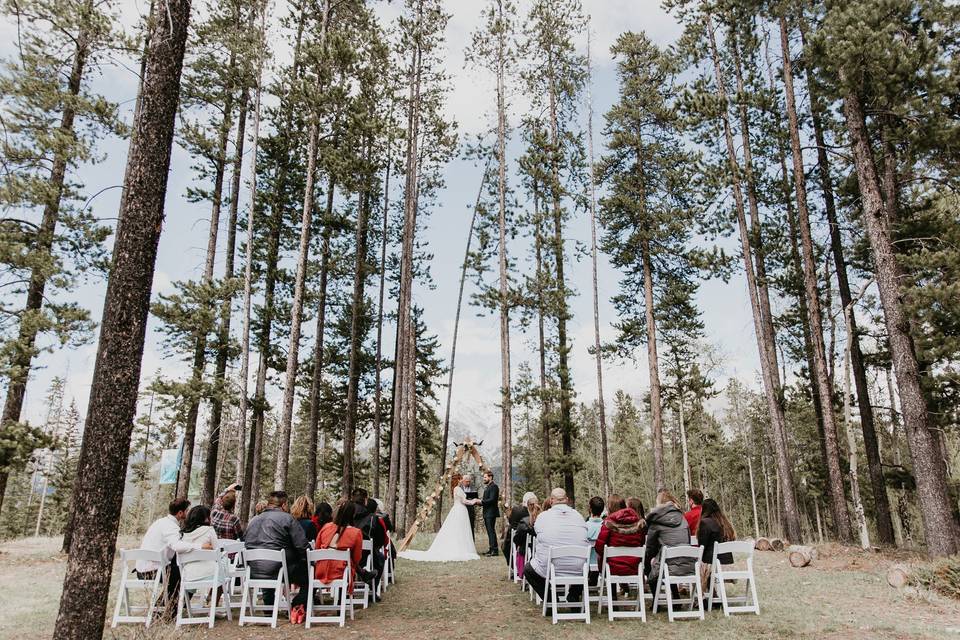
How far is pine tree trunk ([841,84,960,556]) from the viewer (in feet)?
30.6

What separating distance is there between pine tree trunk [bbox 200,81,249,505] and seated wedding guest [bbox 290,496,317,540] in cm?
797

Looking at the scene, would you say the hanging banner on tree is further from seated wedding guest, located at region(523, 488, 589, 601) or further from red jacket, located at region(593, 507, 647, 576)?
red jacket, located at region(593, 507, 647, 576)

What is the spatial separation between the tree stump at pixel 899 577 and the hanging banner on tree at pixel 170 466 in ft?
46.4

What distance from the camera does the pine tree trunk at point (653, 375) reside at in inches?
686

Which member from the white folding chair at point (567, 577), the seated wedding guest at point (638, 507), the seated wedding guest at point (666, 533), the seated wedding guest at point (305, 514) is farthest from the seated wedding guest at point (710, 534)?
the seated wedding guest at point (305, 514)

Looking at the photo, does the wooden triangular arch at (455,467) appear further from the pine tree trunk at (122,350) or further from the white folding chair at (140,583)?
the pine tree trunk at (122,350)

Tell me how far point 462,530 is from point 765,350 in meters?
8.97

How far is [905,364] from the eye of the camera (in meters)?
9.83

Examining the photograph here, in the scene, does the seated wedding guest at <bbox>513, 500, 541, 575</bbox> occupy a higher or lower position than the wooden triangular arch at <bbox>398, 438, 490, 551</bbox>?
lower

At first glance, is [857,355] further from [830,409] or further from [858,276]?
[830,409]

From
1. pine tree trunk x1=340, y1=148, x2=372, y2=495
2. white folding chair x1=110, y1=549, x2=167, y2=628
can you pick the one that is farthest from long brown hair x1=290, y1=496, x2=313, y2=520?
pine tree trunk x1=340, y1=148, x2=372, y2=495

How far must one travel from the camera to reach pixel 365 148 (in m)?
19.5

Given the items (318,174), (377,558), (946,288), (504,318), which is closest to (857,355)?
(946,288)

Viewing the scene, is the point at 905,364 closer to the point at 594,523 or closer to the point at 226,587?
the point at 594,523
